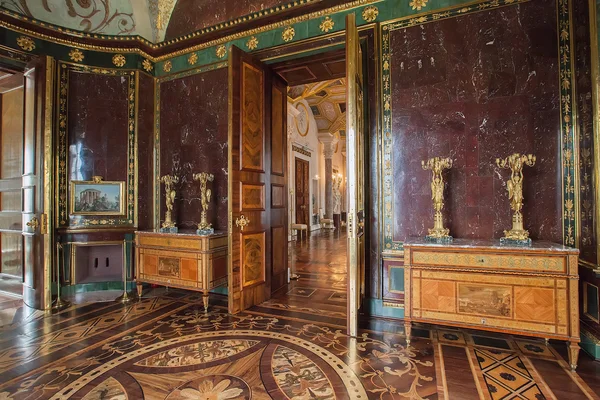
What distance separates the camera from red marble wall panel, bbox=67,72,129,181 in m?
4.55

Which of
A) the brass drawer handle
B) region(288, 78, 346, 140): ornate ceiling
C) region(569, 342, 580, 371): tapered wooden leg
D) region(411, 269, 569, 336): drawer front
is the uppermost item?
region(288, 78, 346, 140): ornate ceiling

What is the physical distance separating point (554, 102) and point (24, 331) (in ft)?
19.6

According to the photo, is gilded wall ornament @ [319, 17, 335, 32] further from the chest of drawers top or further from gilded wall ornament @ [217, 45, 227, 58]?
the chest of drawers top

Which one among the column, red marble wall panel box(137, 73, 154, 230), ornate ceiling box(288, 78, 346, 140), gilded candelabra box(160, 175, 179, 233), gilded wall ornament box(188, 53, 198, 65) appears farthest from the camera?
the column

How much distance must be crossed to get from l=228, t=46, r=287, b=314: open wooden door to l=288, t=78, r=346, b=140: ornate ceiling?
6460 millimetres

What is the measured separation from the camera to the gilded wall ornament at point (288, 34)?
4.09 meters

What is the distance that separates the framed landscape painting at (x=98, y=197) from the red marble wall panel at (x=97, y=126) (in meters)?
0.11

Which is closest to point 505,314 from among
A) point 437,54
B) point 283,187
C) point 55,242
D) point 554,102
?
point 554,102

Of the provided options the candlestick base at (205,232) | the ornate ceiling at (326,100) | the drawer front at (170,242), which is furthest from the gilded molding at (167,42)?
the ornate ceiling at (326,100)

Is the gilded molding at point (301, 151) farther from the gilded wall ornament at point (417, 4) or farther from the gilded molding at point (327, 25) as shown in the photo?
the gilded wall ornament at point (417, 4)

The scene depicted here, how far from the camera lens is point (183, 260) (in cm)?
392

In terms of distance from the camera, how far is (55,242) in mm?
4328

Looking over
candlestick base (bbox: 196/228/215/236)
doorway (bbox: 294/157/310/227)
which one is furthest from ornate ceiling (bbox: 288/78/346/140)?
candlestick base (bbox: 196/228/215/236)

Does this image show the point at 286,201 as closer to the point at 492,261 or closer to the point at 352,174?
the point at 352,174
